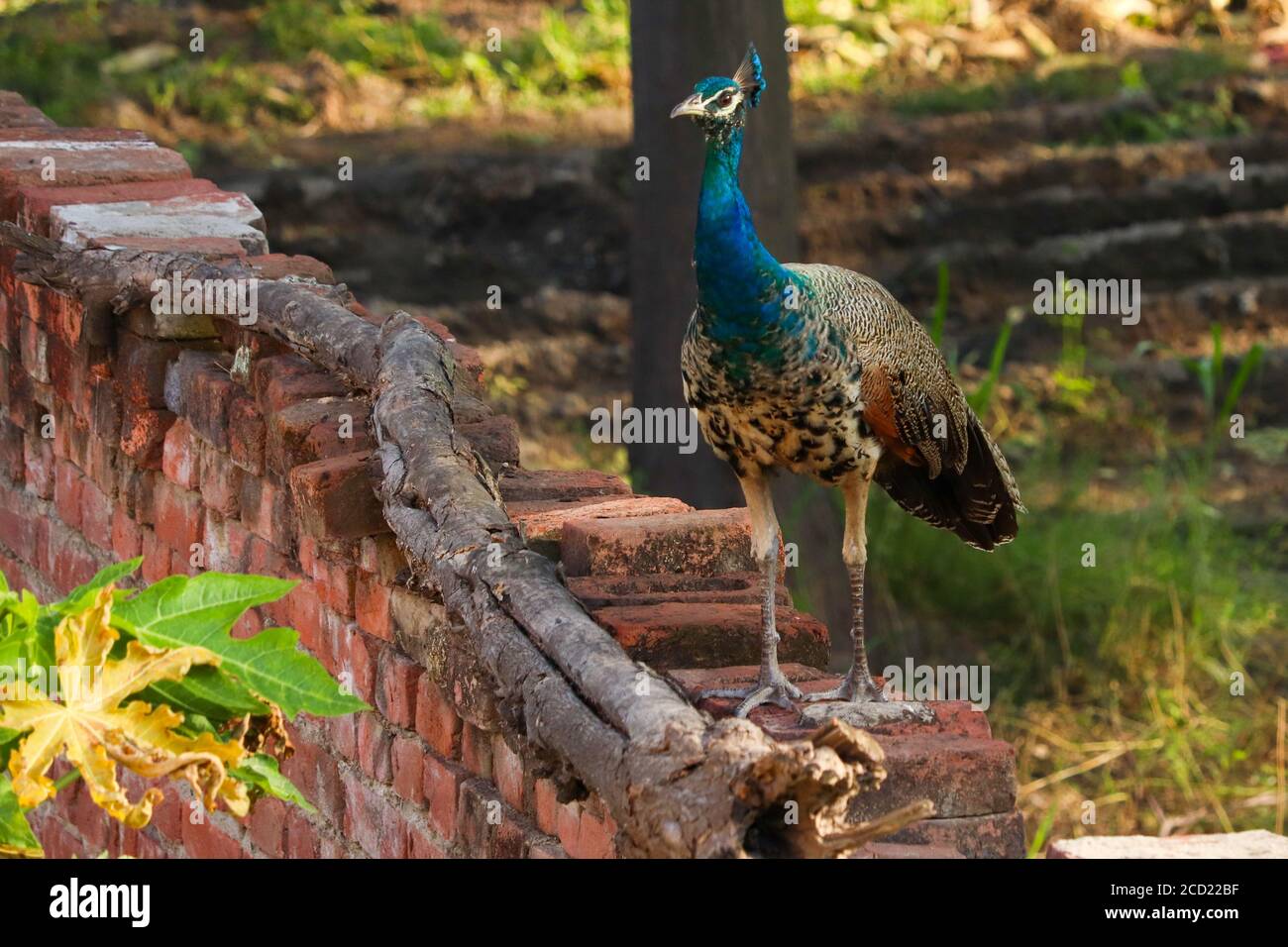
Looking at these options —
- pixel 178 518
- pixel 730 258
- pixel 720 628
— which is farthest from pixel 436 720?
pixel 178 518

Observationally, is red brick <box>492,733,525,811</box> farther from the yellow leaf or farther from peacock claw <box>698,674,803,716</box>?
the yellow leaf

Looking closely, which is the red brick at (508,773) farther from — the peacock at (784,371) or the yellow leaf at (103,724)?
the yellow leaf at (103,724)

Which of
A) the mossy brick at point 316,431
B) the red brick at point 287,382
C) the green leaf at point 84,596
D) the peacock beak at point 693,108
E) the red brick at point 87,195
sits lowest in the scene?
the green leaf at point 84,596

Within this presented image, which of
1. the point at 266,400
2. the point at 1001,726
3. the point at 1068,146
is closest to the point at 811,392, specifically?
the point at 266,400

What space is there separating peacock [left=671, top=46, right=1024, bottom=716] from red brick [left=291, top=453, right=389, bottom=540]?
1.83 ft

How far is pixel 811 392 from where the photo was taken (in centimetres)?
298

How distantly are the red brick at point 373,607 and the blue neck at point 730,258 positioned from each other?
0.74 meters

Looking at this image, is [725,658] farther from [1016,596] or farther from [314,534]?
[1016,596]

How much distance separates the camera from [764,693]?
Result: 8.98ft

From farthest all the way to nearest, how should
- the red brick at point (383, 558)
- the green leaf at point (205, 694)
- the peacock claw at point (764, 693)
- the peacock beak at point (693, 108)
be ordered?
the red brick at point (383, 558) < the peacock beak at point (693, 108) < the peacock claw at point (764, 693) < the green leaf at point (205, 694)

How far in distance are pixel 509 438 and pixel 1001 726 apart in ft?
10.7

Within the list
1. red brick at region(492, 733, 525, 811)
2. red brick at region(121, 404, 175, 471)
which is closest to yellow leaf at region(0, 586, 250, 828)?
red brick at region(492, 733, 525, 811)

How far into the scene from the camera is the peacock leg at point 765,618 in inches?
107

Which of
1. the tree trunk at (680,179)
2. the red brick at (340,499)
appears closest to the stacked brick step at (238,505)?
the red brick at (340,499)
